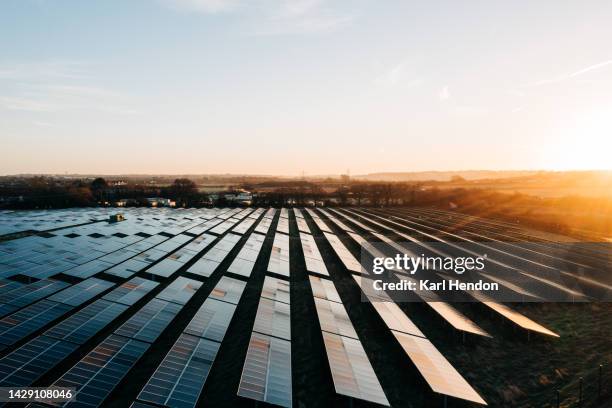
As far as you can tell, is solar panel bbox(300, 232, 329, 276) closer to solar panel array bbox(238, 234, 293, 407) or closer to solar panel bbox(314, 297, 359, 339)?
solar panel array bbox(238, 234, 293, 407)

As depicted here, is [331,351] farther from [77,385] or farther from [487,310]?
[487,310]

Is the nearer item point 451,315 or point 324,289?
point 451,315

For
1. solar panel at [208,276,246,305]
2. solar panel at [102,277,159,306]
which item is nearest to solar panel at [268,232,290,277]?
solar panel at [208,276,246,305]

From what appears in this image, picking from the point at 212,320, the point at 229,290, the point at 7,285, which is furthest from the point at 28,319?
the point at 229,290

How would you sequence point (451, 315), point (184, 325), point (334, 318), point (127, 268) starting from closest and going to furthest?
point (184, 325) → point (334, 318) → point (451, 315) → point (127, 268)

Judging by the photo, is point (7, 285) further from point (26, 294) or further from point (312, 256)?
point (312, 256)

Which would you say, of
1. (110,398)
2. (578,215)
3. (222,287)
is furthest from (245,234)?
(578,215)
